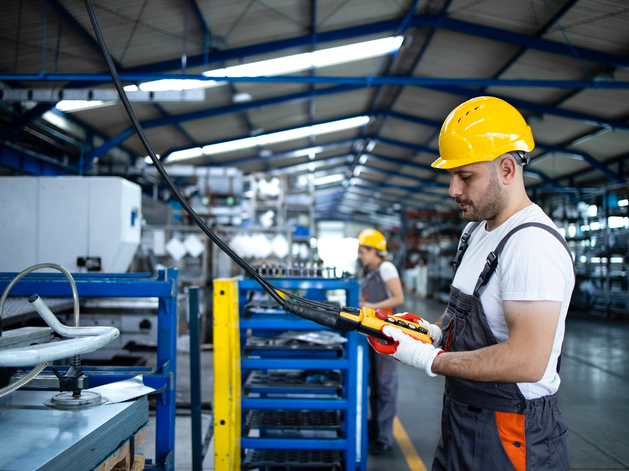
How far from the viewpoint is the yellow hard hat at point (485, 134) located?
148 cm

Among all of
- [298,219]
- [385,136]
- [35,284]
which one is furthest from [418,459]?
[385,136]

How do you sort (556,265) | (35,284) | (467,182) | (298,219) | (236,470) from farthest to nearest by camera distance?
(298,219) < (236,470) < (35,284) < (467,182) < (556,265)

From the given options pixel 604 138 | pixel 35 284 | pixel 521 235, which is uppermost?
pixel 604 138

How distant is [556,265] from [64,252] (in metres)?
3.38

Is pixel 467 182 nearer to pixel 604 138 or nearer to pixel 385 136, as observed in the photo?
pixel 604 138

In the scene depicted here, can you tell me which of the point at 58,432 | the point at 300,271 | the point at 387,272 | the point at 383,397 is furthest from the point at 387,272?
the point at 58,432

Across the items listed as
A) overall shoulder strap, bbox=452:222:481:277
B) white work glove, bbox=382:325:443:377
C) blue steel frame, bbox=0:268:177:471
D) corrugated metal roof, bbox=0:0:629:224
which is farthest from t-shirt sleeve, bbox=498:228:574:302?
corrugated metal roof, bbox=0:0:629:224

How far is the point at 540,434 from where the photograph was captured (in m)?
1.41

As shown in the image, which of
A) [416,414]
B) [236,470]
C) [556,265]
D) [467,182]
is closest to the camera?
[556,265]

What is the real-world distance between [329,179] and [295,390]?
1932 cm

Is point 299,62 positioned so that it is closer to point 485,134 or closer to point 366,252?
point 366,252

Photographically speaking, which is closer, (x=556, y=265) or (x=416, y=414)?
(x=556, y=265)

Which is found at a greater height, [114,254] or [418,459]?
[114,254]

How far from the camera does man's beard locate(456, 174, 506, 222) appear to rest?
4.98ft
